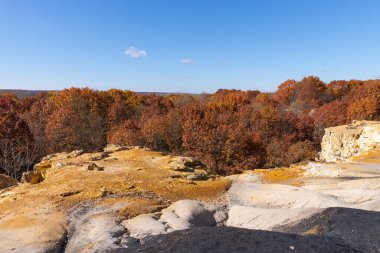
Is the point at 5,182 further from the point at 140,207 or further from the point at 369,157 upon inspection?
the point at 369,157

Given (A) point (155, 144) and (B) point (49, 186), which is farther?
(A) point (155, 144)

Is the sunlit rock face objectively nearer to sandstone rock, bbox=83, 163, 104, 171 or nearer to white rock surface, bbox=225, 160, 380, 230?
white rock surface, bbox=225, 160, 380, 230

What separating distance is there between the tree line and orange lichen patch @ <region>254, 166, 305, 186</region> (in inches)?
736

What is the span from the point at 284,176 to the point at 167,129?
1442 inches

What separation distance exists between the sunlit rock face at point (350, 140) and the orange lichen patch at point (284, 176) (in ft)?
39.9

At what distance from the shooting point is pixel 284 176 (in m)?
26.8

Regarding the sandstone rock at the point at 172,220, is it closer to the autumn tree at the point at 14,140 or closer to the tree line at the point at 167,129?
the tree line at the point at 167,129

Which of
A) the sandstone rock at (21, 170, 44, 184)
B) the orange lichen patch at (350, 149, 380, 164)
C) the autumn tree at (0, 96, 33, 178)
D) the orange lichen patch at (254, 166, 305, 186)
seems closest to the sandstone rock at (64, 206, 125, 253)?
the sandstone rock at (21, 170, 44, 184)

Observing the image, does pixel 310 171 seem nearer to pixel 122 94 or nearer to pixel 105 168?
pixel 105 168

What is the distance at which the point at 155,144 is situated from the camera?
58688 mm

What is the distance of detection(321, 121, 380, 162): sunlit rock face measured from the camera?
3934 centimetres

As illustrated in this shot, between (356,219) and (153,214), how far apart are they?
10.3 meters

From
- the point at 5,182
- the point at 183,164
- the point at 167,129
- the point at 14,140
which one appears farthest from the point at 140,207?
the point at 167,129

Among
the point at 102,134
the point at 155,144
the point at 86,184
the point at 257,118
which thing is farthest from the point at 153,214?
the point at 257,118
